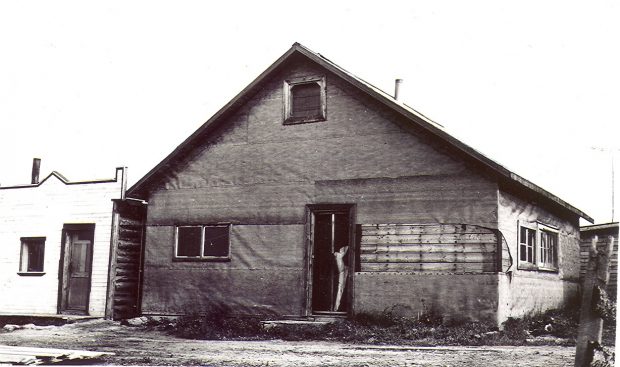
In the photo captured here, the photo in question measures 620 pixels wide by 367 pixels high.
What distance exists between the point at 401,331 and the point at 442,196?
8.63ft

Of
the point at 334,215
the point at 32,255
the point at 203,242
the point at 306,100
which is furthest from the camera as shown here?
the point at 32,255

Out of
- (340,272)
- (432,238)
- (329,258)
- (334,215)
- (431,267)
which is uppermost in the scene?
(334,215)

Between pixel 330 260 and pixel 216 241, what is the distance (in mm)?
2704

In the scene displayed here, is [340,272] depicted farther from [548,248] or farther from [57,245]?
[57,245]

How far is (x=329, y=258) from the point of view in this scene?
13.8m

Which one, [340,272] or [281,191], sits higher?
[281,191]

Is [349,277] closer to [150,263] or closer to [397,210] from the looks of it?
[397,210]

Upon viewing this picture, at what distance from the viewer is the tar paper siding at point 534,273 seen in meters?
12.5

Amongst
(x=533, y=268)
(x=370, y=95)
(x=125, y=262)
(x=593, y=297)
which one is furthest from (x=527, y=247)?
(x=125, y=262)

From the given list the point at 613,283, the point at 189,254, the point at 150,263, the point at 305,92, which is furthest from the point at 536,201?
the point at 150,263

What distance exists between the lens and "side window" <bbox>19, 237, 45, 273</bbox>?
57.3 ft

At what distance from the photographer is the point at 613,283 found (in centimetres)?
1539

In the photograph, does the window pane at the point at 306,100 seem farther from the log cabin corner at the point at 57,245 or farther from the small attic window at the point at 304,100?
the log cabin corner at the point at 57,245

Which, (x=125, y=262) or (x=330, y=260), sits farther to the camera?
(x=125, y=262)
